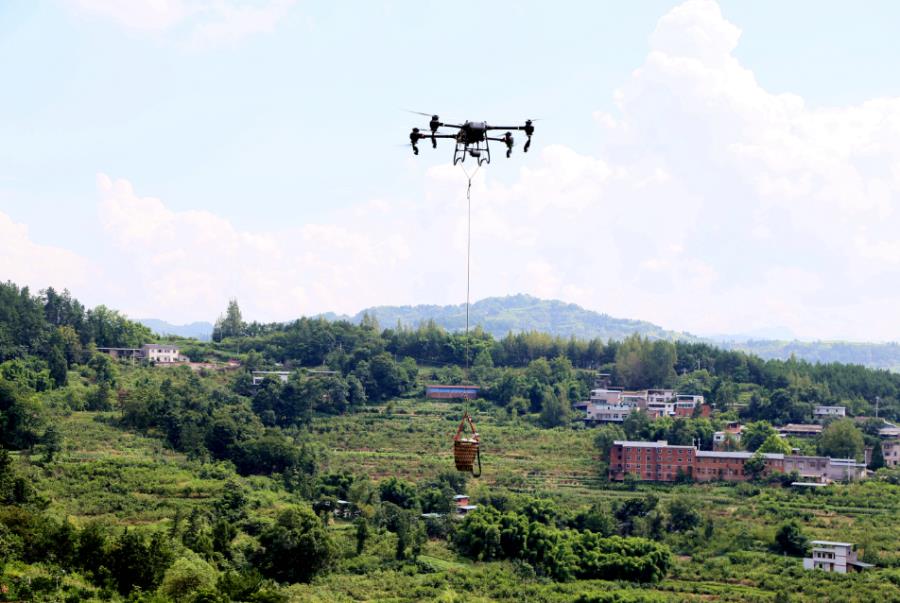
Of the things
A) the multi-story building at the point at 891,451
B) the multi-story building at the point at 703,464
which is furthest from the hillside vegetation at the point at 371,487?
the multi-story building at the point at 891,451

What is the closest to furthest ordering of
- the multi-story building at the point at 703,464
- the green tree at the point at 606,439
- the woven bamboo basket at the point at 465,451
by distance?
the woven bamboo basket at the point at 465,451, the multi-story building at the point at 703,464, the green tree at the point at 606,439

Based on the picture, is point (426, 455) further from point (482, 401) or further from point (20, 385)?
point (20, 385)

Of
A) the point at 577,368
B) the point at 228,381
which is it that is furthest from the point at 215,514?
the point at 577,368

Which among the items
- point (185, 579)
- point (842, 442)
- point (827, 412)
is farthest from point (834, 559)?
point (827, 412)

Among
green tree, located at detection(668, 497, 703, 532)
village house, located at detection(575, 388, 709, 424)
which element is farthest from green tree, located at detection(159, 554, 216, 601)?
village house, located at detection(575, 388, 709, 424)

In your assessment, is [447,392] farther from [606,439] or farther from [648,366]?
[606,439]

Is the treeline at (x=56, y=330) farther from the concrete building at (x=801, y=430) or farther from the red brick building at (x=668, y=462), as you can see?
the concrete building at (x=801, y=430)

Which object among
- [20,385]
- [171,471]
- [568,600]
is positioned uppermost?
[20,385]
